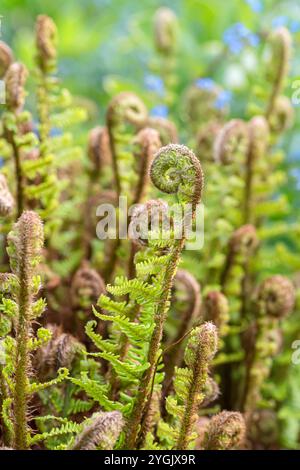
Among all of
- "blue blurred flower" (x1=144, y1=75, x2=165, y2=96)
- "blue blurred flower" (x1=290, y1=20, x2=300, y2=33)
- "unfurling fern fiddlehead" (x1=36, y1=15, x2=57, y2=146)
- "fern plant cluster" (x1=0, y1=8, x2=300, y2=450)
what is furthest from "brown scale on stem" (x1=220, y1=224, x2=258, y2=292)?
"blue blurred flower" (x1=290, y1=20, x2=300, y2=33)

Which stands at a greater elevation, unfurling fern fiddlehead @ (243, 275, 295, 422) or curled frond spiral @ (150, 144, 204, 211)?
curled frond spiral @ (150, 144, 204, 211)

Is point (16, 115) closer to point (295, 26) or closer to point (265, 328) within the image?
point (265, 328)

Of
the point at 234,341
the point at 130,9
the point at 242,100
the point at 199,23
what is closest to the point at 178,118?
the point at 242,100

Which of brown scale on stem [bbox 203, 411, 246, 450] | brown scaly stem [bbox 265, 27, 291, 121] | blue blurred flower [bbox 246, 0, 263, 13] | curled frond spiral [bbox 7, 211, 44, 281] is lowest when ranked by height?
brown scale on stem [bbox 203, 411, 246, 450]

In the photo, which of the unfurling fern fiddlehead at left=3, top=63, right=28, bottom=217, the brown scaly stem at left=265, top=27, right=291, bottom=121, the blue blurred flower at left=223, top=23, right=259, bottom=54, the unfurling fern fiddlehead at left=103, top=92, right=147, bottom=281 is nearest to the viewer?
the unfurling fern fiddlehead at left=3, top=63, right=28, bottom=217

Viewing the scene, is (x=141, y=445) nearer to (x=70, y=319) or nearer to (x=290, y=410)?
(x=70, y=319)

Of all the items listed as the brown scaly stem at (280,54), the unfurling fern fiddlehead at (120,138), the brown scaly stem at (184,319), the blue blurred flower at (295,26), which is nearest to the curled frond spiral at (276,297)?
the brown scaly stem at (184,319)

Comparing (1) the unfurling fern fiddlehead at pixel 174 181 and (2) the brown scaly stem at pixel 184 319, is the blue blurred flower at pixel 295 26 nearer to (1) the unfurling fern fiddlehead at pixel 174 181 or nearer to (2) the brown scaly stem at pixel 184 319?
(2) the brown scaly stem at pixel 184 319

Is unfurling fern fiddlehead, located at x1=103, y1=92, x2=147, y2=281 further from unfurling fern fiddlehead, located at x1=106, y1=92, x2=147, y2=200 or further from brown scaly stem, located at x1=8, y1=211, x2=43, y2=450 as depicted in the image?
brown scaly stem, located at x1=8, y1=211, x2=43, y2=450
